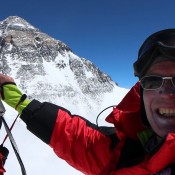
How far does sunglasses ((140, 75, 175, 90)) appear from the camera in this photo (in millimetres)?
2859

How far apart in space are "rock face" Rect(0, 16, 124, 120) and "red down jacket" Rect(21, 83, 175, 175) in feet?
245

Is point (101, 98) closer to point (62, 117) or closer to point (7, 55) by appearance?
point (7, 55)

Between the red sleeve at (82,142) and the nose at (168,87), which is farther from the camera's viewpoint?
the red sleeve at (82,142)

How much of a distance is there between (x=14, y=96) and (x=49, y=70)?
99.7 metres

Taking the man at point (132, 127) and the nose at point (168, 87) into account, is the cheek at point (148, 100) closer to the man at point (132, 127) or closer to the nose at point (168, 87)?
the man at point (132, 127)

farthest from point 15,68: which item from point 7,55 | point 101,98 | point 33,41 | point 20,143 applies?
Answer: point 20,143

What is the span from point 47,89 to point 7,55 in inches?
1240

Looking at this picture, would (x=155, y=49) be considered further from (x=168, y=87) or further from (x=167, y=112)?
(x=167, y=112)

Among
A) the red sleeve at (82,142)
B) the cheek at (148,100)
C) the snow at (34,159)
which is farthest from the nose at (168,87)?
the snow at (34,159)

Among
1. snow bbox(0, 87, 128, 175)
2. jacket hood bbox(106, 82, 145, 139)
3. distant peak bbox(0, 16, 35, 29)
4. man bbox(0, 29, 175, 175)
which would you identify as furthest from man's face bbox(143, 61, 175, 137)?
distant peak bbox(0, 16, 35, 29)

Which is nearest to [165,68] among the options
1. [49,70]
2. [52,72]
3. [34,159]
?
[34,159]

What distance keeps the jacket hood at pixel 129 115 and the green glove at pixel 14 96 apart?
3.60 ft

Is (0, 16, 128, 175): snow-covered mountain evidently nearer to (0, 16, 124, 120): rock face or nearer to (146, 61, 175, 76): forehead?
(0, 16, 124, 120): rock face

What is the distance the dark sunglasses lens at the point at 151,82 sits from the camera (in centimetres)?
288
